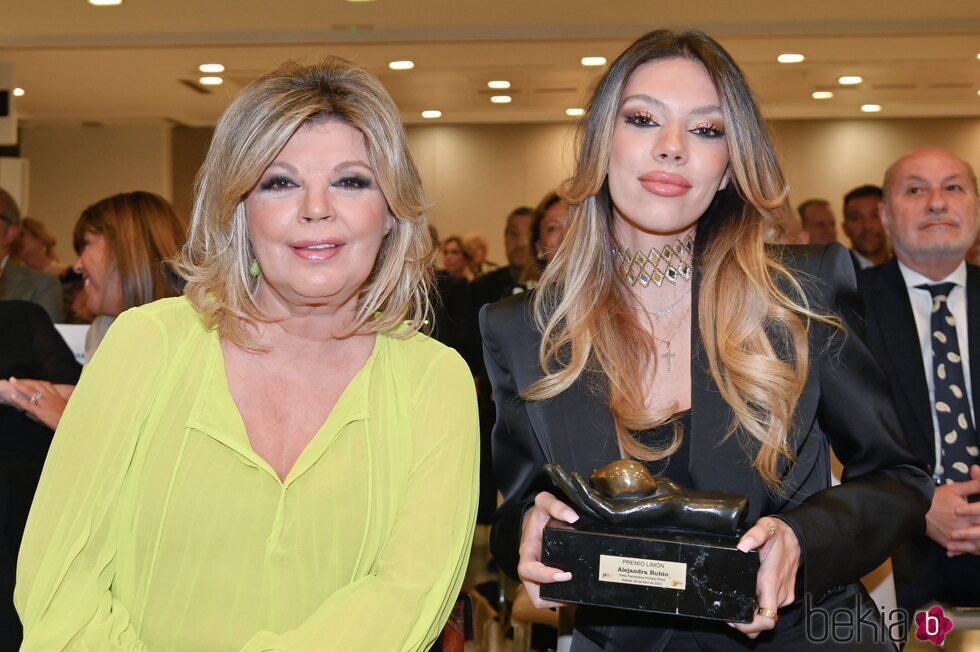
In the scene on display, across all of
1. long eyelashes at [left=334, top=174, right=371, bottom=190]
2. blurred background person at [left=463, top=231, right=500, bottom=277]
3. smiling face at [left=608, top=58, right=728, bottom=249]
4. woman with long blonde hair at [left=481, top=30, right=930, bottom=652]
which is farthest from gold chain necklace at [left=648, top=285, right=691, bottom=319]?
blurred background person at [left=463, top=231, right=500, bottom=277]

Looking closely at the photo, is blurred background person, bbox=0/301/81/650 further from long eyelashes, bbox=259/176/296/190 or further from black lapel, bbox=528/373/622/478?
black lapel, bbox=528/373/622/478

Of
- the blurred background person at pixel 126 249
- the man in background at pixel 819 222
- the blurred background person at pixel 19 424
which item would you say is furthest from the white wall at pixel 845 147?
the blurred background person at pixel 19 424

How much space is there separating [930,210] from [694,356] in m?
2.52

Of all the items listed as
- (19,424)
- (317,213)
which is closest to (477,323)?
(19,424)

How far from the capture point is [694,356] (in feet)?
6.93

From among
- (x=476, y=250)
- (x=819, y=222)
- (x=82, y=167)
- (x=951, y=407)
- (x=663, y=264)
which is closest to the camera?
(x=663, y=264)

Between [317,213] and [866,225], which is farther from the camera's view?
[866,225]

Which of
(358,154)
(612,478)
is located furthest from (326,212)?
(612,478)

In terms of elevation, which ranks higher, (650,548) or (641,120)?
(641,120)

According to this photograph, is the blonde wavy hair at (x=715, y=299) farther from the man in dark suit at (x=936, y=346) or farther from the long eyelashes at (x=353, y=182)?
the man in dark suit at (x=936, y=346)

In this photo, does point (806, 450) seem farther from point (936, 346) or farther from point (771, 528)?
point (936, 346)

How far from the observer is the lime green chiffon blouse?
1852mm

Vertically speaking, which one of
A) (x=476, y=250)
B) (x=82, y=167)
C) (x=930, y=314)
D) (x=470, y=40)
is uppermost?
(x=470, y=40)

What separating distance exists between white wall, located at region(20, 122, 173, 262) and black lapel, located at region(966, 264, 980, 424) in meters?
12.0
